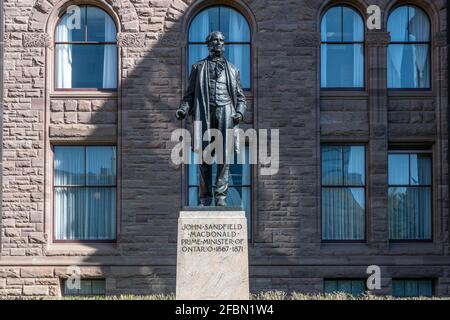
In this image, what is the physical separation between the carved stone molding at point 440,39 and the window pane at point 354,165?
313 cm

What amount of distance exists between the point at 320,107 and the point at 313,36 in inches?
67.9

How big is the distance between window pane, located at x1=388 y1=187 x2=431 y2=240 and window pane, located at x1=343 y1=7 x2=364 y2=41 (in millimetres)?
3835

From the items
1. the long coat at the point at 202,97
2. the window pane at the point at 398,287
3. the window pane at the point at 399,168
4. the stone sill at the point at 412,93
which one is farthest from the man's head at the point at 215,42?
the window pane at the point at 398,287

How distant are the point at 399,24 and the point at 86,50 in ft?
25.5

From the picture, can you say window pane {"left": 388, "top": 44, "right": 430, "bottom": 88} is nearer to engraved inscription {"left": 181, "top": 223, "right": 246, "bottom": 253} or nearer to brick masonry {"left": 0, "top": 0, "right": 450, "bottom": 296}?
brick masonry {"left": 0, "top": 0, "right": 450, "bottom": 296}

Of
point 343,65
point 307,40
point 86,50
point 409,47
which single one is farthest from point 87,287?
point 409,47

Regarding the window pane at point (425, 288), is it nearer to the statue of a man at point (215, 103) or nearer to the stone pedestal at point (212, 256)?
the stone pedestal at point (212, 256)

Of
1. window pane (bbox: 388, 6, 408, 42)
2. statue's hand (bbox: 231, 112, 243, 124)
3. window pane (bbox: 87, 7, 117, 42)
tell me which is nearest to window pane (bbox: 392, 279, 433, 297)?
window pane (bbox: 388, 6, 408, 42)

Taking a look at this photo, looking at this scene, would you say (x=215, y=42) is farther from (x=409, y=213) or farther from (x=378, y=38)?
(x=409, y=213)

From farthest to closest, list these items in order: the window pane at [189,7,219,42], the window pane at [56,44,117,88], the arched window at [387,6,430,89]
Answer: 1. the arched window at [387,6,430,89]
2. the window pane at [189,7,219,42]
3. the window pane at [56,44,117,88]

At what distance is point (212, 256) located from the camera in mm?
15062

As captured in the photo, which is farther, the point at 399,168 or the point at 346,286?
the point at 399,168

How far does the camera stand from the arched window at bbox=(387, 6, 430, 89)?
71.9ft

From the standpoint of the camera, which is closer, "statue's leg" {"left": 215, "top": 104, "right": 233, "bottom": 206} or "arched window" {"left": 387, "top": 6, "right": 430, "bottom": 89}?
"statue's leg" {"left": 215, "top": 104, "right": 233, "bottom": 206}
